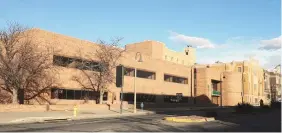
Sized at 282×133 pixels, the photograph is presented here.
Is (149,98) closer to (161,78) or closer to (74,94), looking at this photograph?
(161,78)

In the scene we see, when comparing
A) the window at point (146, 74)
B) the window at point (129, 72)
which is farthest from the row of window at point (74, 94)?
the window at point (146, 74)

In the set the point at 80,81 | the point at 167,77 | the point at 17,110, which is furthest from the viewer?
the point at 167,77

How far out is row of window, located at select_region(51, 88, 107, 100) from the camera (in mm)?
46250

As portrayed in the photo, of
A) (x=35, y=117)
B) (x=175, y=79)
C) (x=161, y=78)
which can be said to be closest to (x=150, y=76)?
(x=161, y=78)

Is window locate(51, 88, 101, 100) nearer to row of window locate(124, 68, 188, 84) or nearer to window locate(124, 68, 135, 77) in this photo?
window locate(124, 68, 135, 77)

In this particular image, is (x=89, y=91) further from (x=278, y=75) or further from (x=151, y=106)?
(x=278, y=75)

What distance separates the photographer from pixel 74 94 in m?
49.2

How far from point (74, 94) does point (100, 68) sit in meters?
4.83

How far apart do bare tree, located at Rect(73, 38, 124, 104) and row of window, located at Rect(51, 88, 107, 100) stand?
0.78 meters

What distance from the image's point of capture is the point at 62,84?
4688 cm

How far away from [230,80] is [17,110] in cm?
7068

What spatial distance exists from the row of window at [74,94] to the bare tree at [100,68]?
2.54 feet

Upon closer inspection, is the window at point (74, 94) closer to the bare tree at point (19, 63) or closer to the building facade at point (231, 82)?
the bare tree at point (19, 63)

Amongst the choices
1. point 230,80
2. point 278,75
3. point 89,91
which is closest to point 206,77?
point 230,80
